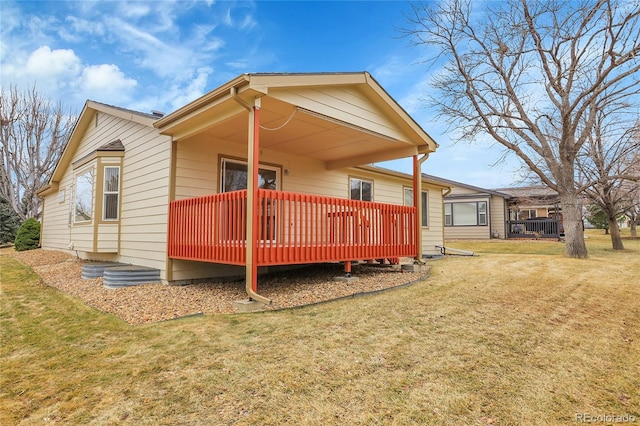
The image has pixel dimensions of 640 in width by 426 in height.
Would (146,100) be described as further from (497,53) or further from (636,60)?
(636,60)

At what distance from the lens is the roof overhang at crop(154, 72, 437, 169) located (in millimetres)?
5590

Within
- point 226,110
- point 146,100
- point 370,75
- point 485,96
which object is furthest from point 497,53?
point 146,100

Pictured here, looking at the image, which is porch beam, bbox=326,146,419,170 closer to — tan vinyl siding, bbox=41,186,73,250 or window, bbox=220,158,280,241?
window, bbox=220,158,280,241

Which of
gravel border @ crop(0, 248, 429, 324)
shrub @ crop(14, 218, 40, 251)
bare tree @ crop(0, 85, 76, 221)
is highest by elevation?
bare tree @ crop(0, 85, 76, 221)

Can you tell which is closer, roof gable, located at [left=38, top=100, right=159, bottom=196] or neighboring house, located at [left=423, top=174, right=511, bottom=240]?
roof gable, located at [left=38, top=100, right=159, bottom=196]

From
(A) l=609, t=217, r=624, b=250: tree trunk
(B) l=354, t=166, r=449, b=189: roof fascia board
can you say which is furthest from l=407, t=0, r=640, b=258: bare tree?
(A) l=609, t=217, r=624, b=250: tree trunk

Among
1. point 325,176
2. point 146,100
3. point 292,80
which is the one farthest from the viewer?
point 146,100

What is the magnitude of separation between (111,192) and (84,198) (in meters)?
1.40

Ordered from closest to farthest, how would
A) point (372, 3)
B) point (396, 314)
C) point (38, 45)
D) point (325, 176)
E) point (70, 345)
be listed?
point (70, 345), point (396, 314), point (325, 176), point (372, 3), point (38, 45)

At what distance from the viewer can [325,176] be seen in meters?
9.98

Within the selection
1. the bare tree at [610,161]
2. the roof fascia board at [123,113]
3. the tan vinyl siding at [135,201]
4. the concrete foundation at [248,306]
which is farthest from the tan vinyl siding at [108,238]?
the bare tree at [610,161]

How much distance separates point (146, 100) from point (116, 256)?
55.6ft

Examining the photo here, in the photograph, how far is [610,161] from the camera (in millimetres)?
14547

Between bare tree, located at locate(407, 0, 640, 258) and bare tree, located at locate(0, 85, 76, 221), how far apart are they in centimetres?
2310
